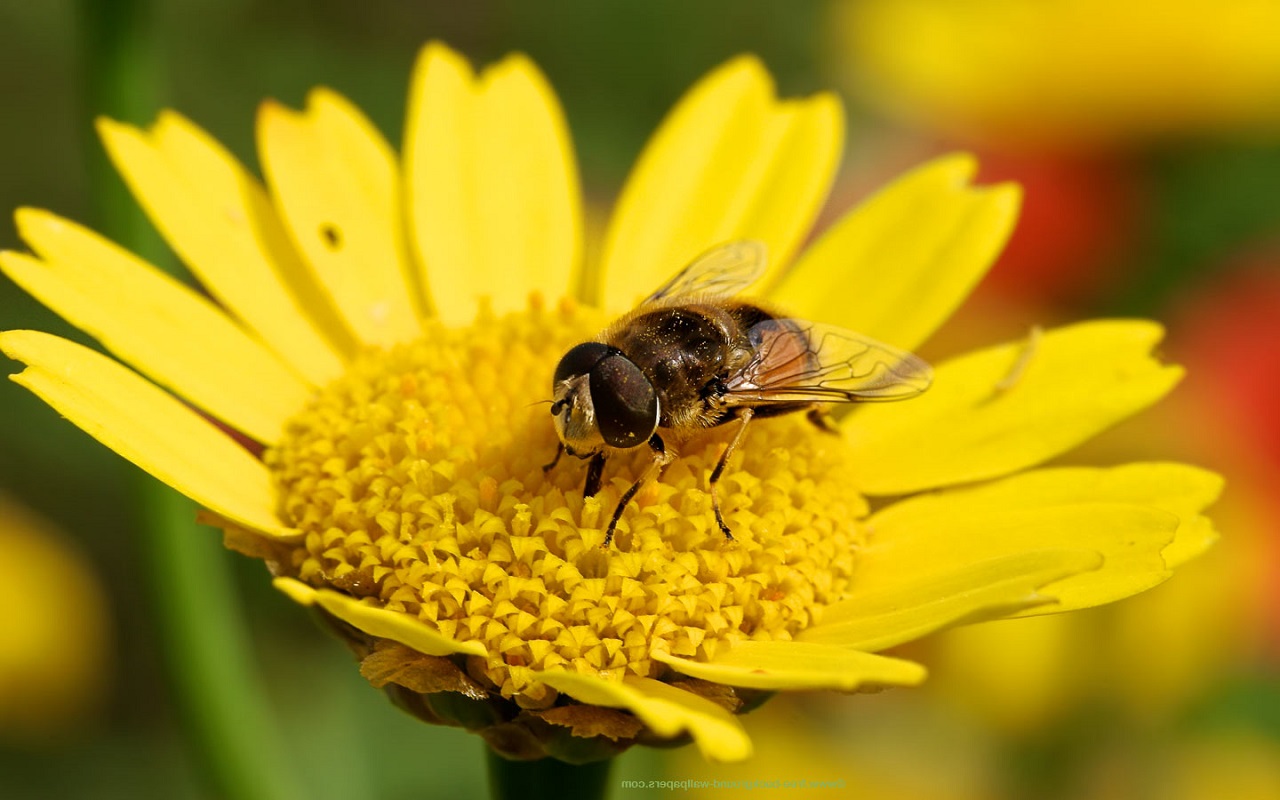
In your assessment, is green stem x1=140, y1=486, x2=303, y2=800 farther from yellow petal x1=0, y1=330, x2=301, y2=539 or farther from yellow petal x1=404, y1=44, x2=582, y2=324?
yellow petal x1=404, y1=44, x2=582, y2=324

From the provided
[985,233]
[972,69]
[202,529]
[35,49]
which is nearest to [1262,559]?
[985,233]

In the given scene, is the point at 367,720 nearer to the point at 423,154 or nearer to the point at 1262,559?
the point at 423,154

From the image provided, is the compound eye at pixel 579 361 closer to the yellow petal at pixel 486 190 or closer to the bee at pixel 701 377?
the bee at pixel 701 377

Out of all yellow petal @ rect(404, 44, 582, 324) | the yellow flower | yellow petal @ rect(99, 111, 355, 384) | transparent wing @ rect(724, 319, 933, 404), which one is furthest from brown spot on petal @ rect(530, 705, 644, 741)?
yellow petal @ rect(404, 44, 582, 324)

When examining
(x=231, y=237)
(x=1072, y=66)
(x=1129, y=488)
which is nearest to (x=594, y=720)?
(x=1129, y=488)

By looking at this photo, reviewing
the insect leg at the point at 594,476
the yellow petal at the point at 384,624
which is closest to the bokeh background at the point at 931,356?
the insect leg at the point at 594,476
